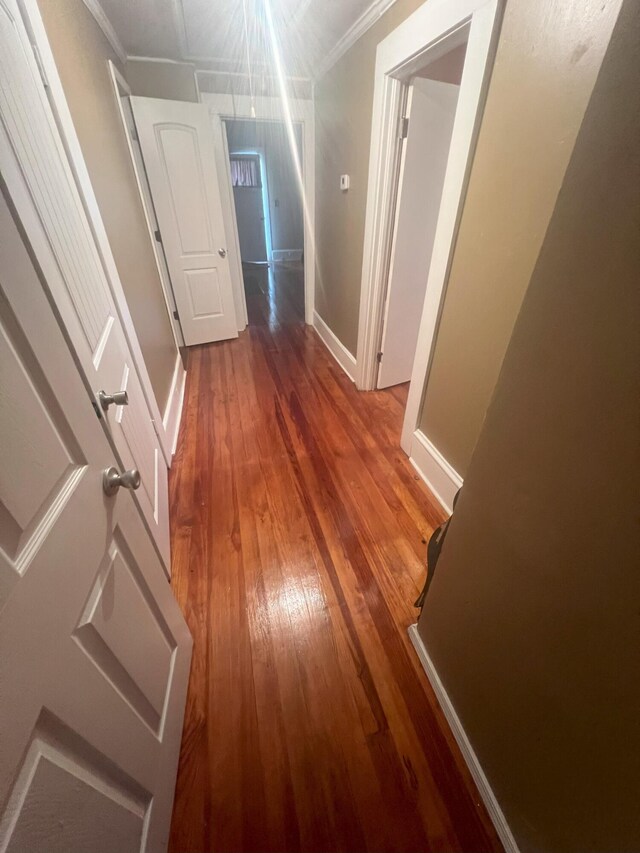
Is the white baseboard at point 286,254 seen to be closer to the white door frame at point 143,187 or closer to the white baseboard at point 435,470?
the white door frame at point 143,187

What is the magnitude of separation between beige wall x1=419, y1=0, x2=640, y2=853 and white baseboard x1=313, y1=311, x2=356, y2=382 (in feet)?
7.19

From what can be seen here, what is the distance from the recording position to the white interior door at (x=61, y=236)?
77 cm

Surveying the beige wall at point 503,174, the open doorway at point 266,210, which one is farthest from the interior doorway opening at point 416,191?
the open doorway at point 266,210

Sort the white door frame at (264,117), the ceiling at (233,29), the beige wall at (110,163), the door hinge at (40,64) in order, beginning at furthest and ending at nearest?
the white door frame at (264,117) < the ceiling at (233,29) < the beige wall at (110,163) < the door hinge at (40,64)

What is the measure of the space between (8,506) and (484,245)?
154 centimetres

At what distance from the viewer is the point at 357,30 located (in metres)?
1.96

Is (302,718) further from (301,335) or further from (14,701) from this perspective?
(301,335)

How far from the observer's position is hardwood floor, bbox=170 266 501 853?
2.86 feet

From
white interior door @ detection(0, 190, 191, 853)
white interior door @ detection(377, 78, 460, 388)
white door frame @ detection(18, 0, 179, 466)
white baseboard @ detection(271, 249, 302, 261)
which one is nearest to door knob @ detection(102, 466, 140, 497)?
white interior door @ detection(0, 190, 191, 853)

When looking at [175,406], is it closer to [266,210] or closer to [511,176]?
[511,176]

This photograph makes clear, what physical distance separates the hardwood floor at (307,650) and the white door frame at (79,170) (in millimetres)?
719

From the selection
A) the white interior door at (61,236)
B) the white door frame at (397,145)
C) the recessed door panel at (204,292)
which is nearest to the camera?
the white interior door at (61,236)

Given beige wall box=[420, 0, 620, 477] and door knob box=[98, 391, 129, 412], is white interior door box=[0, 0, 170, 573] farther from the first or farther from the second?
beige wall box=[420, 0, 620, 477]

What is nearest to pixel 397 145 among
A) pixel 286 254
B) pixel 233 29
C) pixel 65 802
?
pixel 233 29
